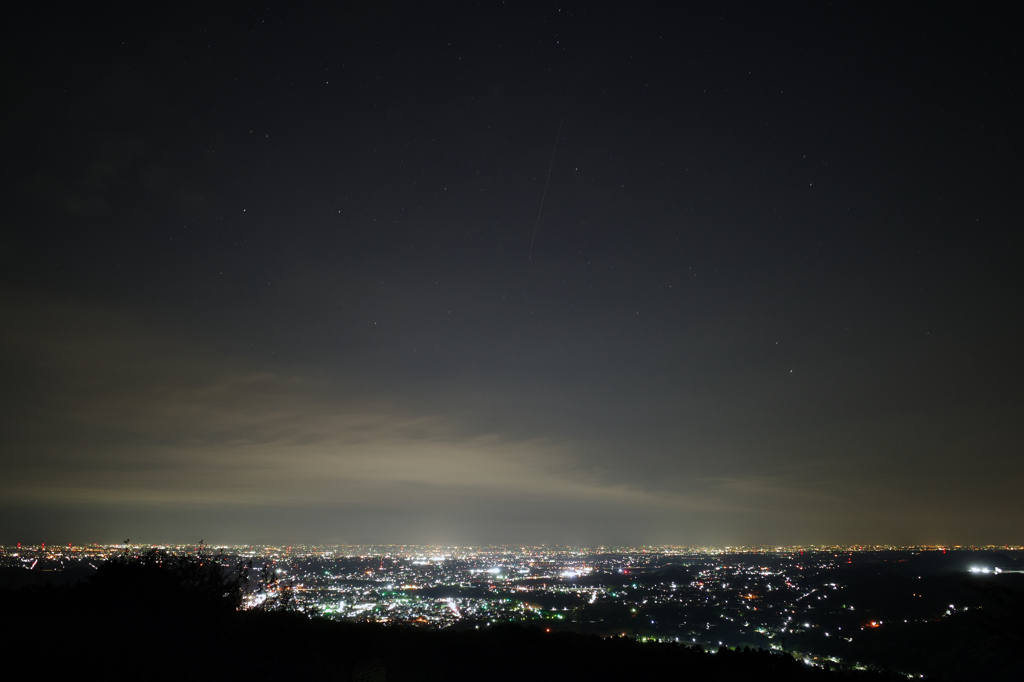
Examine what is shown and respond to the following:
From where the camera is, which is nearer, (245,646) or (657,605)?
(245,646)

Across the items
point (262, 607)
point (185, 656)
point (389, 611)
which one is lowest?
point (389, 611)

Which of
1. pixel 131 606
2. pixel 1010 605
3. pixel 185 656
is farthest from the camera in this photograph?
pixel 1010 605

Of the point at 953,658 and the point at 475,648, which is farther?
the point at 953,658

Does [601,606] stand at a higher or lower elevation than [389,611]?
lower

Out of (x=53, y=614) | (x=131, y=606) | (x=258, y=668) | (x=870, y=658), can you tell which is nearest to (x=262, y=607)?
(x=131, y=606)

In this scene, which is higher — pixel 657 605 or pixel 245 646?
pixel 245 646

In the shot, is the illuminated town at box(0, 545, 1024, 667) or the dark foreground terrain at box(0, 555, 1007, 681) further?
the illuminated town at box(0, 545, 1024, 667)

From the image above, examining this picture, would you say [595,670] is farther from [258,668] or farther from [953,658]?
[953,658]

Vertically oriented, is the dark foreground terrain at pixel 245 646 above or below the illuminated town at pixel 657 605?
above

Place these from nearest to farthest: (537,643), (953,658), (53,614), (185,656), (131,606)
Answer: (185,656), (53,614), (131,606), (537,643), (953,658)

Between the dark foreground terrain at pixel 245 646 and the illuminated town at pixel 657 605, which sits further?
the illuminated town at pixel 657 605

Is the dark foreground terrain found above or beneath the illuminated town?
above
